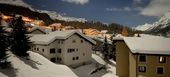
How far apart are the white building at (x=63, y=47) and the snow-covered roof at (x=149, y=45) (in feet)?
58.3

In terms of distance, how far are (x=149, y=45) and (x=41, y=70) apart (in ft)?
61.6

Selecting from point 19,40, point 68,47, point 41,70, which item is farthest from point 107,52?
point 19,40

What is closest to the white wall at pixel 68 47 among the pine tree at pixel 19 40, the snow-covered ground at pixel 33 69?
the snow-covered ground at pixel 33 69

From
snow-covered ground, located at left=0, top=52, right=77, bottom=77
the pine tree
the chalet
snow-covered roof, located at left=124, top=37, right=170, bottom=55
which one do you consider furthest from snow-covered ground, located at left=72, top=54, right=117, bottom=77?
the chalet

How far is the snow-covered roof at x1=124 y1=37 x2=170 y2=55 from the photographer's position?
44.0 metres

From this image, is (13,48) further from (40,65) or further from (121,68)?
(121,68)

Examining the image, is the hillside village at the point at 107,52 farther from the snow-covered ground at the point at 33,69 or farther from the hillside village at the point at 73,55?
the snow-covered ground at the point at 33,69

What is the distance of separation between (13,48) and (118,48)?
1886 centimetres

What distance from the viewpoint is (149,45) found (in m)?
45.8

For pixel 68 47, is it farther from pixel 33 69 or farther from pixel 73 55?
pixel 33 69

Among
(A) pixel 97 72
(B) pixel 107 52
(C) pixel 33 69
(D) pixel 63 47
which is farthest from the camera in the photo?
(B) pixel 107 52

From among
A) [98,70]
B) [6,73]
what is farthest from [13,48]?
[98,70]

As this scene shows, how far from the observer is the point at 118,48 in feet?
169

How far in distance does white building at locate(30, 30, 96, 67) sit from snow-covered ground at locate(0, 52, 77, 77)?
195 inches
